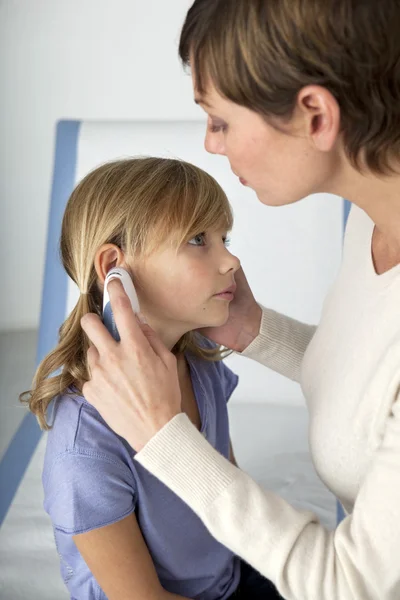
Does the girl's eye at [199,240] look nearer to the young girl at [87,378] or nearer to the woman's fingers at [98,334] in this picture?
the young girl at [87,378]

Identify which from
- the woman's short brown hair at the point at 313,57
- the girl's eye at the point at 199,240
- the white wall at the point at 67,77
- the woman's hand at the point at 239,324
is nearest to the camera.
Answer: the woman's short brown hair at the point at 313,57

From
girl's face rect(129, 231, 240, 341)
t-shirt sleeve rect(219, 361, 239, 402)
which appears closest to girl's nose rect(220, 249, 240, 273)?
girl's face rect(129, 231, 240, 341)

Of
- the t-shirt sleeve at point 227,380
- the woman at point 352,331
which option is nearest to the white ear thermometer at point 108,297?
the woman at point 352,331

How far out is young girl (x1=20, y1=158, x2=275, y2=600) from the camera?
3.29ft

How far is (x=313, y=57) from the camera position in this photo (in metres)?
0.78

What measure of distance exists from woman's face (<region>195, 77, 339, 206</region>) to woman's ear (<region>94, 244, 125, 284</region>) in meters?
0.23

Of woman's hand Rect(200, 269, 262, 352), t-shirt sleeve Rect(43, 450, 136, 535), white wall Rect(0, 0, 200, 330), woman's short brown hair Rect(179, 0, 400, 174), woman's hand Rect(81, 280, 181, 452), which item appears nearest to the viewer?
woman's short brown hair Rect(179, 0, 400, 174)

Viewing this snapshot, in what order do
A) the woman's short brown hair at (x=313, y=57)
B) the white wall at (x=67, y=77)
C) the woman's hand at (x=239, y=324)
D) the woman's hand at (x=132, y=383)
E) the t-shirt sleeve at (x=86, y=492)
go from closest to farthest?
the woman's short brown hair at (x=313, y=57) → the woman's hand at (x=132, y=383) → the t-shirt sleeve at (x=86, y=492) → the woman's hand at (x=239, y=324) → the white wall at (x=67, y=77)

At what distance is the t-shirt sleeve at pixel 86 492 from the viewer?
988mm

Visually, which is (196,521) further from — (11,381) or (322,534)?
(11,381)

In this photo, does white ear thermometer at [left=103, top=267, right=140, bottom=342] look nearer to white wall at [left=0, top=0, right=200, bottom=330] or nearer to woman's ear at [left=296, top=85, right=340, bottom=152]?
woman's ear at [left=296, top=85, right=340, bottom=152]

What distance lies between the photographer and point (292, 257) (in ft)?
6.08

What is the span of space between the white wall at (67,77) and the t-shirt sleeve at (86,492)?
1.73 m

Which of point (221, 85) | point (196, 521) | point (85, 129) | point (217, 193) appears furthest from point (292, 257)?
point (221, 85)
